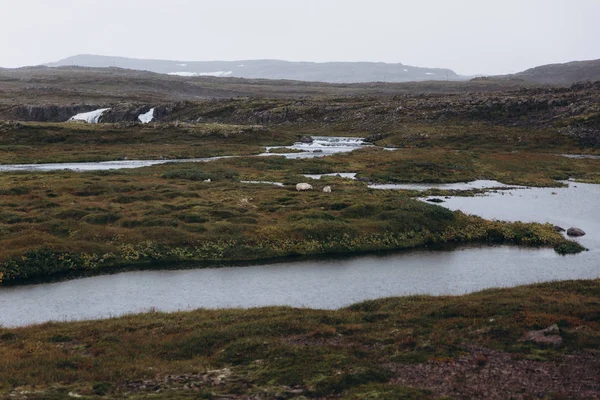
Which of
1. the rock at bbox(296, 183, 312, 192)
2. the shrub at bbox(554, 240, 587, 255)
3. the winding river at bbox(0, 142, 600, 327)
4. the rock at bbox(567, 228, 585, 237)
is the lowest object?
the winding river at bbox(0, 142, 600, 327)

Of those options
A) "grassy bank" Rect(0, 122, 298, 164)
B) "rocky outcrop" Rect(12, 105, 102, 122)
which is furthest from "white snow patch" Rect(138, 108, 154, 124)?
"grassy bank" Rect(0, 122, 298, 164)

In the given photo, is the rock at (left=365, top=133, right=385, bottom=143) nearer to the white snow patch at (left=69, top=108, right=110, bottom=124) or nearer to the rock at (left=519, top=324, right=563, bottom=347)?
the white snow patch at (left=69, top=108, right=110, bottom=124)

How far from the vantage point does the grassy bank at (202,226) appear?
45.4 m

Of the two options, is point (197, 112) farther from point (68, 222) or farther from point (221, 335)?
point (221, 335)

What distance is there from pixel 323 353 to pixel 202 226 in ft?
94.1

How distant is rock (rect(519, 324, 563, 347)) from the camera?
82.9ft

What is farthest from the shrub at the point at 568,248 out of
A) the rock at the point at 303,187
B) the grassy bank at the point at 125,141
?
the grassy bank at the point at 125,141

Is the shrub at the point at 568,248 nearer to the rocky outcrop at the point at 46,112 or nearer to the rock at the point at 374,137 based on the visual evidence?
the rock at the point at 374,137

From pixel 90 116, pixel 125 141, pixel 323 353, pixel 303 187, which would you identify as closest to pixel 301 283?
pixel 323 353

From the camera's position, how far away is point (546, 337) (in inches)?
1017

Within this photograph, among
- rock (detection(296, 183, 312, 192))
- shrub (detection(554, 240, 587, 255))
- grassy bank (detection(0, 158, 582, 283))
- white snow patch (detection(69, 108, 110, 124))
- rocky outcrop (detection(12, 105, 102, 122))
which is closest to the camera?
grassy bank (detection(0, 158, 582, 283))

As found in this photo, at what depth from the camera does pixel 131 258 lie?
45312 mm

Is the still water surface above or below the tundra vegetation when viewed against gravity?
below

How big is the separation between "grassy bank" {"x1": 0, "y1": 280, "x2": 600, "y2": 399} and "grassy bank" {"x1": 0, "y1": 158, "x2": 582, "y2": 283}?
46.9 ft
